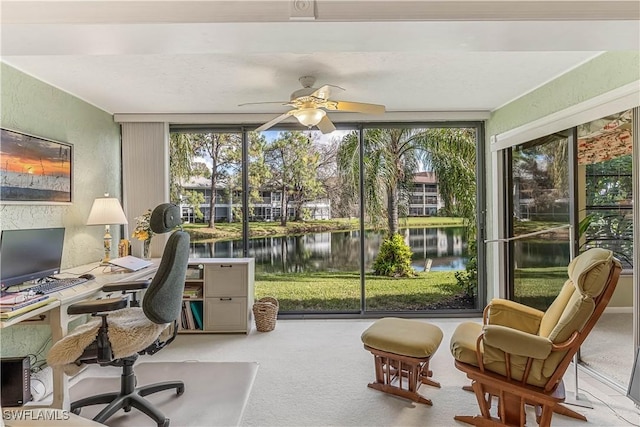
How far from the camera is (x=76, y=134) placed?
10.4 feet

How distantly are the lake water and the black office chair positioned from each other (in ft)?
6.23

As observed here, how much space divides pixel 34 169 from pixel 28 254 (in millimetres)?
765

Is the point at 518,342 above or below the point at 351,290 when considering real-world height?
above

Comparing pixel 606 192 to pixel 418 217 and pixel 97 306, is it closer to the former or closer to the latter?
pixel 418 217

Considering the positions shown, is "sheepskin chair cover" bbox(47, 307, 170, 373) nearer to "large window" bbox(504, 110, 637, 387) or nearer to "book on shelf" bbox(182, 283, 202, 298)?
"book on shelf" bbox(182, 283, 202, 298)

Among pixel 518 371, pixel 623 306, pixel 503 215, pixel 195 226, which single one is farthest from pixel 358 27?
pixel 623 306

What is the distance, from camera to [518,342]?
1.80 meters

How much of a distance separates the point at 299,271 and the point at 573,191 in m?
2.86

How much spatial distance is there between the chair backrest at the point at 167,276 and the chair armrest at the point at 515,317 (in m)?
2.10

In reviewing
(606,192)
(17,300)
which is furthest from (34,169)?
(606,192)

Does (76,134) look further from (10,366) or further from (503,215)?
(503,215)

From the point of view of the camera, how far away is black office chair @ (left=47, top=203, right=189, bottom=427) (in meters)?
1.85

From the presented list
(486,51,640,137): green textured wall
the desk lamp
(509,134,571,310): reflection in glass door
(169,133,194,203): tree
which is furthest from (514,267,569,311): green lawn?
the desk lamp

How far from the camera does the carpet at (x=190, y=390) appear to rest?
209 centimetres
